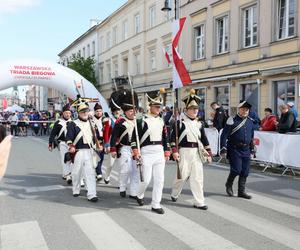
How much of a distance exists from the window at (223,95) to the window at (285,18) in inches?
176

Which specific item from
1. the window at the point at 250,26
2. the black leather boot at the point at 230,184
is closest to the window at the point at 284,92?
the window at the point at 250,26

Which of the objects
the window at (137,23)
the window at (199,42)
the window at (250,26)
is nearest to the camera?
the window at (250,26)

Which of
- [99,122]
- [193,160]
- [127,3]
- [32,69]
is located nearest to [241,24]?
[32,69]

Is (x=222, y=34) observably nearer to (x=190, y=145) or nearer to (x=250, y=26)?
(x=250, y=26)

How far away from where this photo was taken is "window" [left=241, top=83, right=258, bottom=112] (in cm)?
1794

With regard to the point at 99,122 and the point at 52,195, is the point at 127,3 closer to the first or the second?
the point at 99,122

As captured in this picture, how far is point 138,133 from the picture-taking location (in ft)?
21.6

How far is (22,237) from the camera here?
5.05 m

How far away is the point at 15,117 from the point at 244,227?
2302 centimetres

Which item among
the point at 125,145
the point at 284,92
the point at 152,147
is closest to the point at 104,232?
the point at 152,147

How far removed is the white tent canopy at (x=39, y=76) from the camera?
1641 centimetres

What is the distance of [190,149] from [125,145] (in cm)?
134

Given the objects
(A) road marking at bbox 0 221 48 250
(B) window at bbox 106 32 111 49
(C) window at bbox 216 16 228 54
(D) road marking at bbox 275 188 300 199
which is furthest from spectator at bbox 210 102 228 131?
(B) window at bbox 106 32 111 49

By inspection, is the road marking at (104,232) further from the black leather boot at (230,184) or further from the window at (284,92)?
the window at (284,92)
